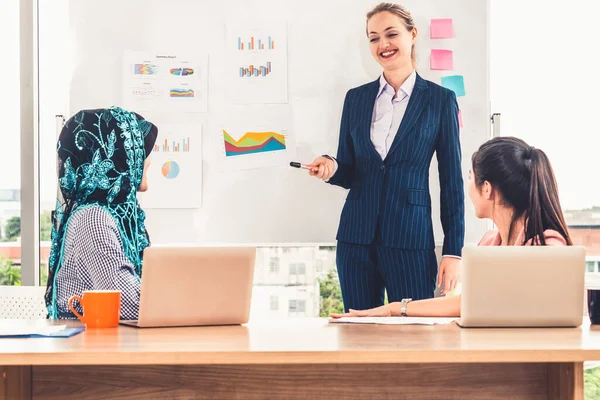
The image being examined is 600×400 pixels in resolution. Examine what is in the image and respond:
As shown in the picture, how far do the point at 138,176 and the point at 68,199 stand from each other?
9.3 inches

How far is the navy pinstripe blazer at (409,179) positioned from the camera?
3205 millimetres

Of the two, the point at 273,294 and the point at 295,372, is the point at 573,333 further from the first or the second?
the point at 273,294

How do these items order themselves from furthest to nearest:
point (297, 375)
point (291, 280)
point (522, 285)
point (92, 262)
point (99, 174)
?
point (291, 280) → point (99, 174) → point (92, 262) → point (522, 285) → point (297, 375)

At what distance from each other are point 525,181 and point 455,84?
1.14 meters

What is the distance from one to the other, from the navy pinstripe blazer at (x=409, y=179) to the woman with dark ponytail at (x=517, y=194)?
2.13 ft

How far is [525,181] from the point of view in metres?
2.42

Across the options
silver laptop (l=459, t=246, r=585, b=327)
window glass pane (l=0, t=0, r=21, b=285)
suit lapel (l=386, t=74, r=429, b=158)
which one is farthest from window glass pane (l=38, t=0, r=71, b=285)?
silver laptop (l=459, t=246, r=585, b=327)

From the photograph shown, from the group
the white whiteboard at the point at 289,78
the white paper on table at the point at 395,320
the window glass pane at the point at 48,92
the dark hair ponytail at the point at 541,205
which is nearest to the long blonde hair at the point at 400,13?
the white whiteboard at the point at 289,78

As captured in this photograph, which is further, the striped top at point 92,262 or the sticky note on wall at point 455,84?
the sticky note on wall at point 455,84

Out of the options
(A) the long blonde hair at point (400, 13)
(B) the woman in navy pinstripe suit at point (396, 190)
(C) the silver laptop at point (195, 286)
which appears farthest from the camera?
(A) the long blonde hair at point (400, 13)

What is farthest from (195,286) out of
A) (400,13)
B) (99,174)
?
(400,13)

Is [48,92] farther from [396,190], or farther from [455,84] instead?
[455,84]

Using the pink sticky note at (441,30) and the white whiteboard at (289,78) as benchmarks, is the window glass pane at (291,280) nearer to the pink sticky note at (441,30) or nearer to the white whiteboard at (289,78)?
the white whiteboard at (289,78)

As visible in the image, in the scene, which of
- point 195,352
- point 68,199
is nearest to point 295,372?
point 195,352
